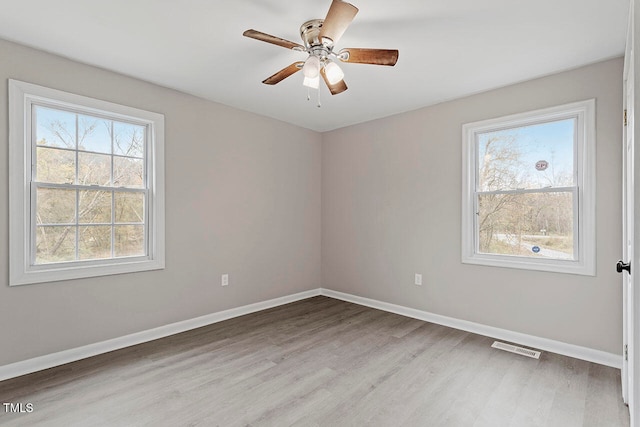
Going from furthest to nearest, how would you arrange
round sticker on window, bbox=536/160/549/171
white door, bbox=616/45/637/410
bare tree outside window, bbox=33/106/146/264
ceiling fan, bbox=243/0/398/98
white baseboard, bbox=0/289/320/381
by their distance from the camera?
round sticker on window, bbox=536/160/549/171 → bare tree outside window, bbox=33/106/146/264 → white baseboard, bbox=0/289/320/381 → ceiling fan, bbox=243/0/398/98 → white door, bbox=616/45/637/410

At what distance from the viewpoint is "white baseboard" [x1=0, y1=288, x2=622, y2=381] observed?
2496mm

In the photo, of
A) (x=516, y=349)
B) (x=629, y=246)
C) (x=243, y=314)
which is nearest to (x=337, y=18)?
(x=629, y=246)

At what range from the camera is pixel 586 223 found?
107 inches

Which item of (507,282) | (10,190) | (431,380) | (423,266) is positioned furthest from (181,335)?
(507,282)

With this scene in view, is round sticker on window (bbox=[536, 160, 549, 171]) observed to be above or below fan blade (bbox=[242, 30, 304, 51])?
below

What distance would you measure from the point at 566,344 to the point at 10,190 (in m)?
4.64

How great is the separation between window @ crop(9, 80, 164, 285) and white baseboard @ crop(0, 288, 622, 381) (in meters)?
0.62

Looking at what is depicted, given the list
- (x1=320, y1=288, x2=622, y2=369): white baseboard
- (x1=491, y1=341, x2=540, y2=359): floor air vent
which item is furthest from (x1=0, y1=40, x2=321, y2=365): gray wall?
(x1=491, y1=341, x2=540, y2=359): floor air vent

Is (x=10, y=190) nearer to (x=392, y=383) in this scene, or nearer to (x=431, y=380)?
(x=392, y=383)

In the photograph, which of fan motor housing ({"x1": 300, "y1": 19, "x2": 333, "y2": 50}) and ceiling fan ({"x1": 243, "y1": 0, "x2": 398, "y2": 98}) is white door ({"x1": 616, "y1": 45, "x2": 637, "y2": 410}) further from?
fan motor housing ({"x1": 300, "y1": 19, "x2": 333, "y2": 50})

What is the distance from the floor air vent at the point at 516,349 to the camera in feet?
9.21

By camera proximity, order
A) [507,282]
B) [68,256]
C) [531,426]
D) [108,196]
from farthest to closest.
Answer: [507,282], [108,196], [68,256], [531,426]

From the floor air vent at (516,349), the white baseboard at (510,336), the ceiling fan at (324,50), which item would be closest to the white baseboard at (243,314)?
the white baseboard at (510,336)

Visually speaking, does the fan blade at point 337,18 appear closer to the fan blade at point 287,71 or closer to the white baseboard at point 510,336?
the fan blade at point 287,71
